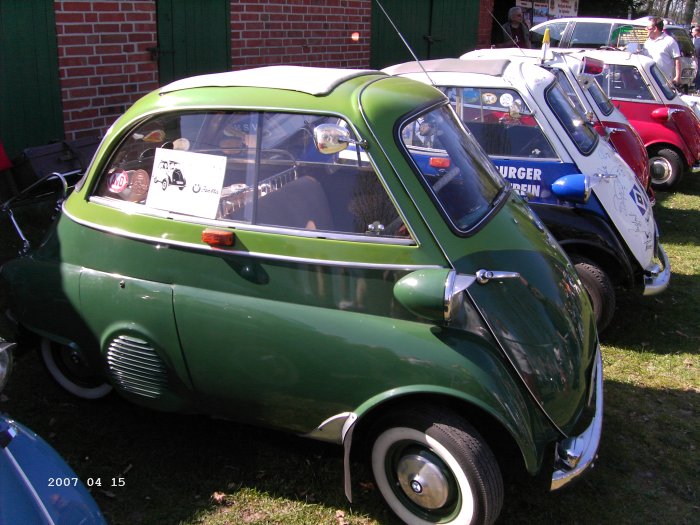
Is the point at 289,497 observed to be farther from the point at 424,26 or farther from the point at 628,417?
the point at 424,26

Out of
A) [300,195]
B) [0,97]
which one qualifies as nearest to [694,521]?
[300,195]

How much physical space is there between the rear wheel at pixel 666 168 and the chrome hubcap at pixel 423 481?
24.8 feet

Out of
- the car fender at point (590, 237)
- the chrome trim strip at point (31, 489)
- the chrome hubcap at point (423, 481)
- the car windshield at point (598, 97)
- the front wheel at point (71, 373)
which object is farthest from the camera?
the car windshield at point (598, 97)

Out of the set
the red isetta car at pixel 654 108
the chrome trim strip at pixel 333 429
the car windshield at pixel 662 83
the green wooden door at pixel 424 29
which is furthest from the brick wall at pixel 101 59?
the car windshield at pixel 662 83

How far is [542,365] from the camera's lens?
3012mm

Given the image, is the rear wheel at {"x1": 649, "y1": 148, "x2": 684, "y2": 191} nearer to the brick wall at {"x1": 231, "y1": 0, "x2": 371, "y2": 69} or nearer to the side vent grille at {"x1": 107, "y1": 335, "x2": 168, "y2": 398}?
the brick wall at {"x1": 231, "y1": 0, "x2": 371, "y2": 69}

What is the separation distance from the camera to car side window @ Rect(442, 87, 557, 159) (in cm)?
530

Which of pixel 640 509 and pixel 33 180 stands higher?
pixel 33 180

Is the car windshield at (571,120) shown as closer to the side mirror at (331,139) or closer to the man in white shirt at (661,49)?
the side mirror at (331,139)

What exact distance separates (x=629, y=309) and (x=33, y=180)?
4.72 m

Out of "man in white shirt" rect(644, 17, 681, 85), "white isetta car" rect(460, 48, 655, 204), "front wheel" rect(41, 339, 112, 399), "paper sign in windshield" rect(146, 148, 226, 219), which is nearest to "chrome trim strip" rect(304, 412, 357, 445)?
"paper sign in windshield" rect(146, 148, 226, 219)

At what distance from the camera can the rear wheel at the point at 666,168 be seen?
9.27 metres

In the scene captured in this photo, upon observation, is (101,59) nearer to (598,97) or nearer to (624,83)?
(598,97)

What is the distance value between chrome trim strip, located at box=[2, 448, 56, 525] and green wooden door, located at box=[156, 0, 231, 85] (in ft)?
17.4
